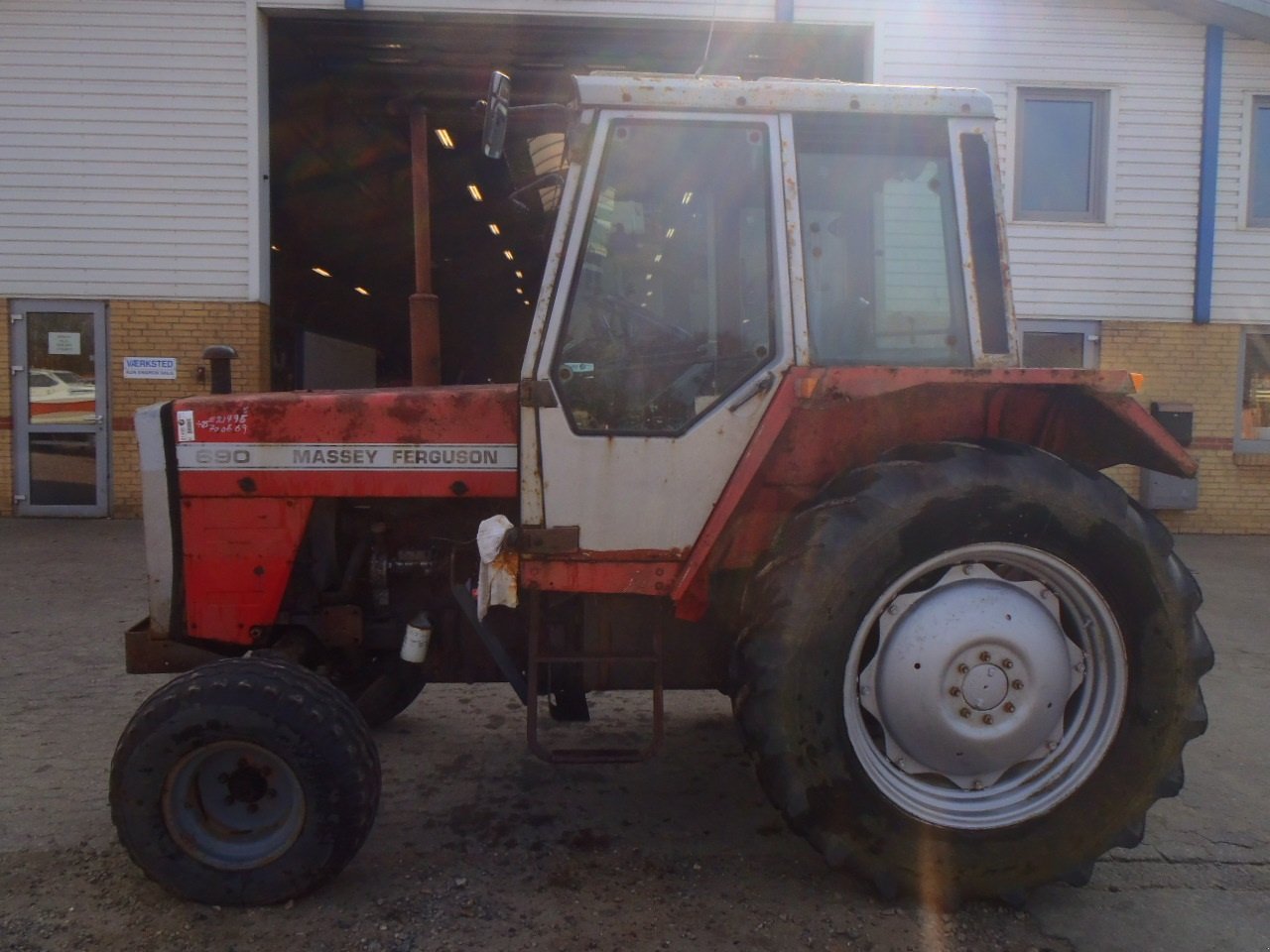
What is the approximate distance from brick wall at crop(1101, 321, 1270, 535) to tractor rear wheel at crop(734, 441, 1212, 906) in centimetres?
907

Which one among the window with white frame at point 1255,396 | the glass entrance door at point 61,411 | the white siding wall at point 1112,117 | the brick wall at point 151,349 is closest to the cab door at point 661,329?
the brick wall at point 151,349

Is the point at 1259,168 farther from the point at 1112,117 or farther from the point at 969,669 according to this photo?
the point at 969,669

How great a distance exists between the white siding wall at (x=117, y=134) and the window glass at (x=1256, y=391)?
1134cm

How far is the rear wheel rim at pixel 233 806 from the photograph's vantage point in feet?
9.46

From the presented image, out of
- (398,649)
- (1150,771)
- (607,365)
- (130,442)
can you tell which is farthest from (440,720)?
(130,442)

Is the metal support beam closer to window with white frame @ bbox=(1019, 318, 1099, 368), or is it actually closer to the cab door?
the cab door

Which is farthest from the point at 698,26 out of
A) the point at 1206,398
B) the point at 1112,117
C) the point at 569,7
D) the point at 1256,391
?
the point at 1256,391

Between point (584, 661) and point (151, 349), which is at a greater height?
point (151, 349)

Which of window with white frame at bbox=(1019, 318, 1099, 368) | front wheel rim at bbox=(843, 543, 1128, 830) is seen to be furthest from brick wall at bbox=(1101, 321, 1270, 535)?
front wheel rim at bbox=(843, 543, 1128, 830)

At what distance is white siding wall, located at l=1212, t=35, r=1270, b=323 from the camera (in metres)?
10.9

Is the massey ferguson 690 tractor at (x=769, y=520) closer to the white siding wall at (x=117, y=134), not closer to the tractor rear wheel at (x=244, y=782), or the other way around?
the tractor rear wheel at (x=244, y=782)

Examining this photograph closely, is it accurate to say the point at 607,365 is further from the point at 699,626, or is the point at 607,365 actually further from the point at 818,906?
the point at 818,906

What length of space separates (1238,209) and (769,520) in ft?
34.9

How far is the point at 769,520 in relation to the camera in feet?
10.1
